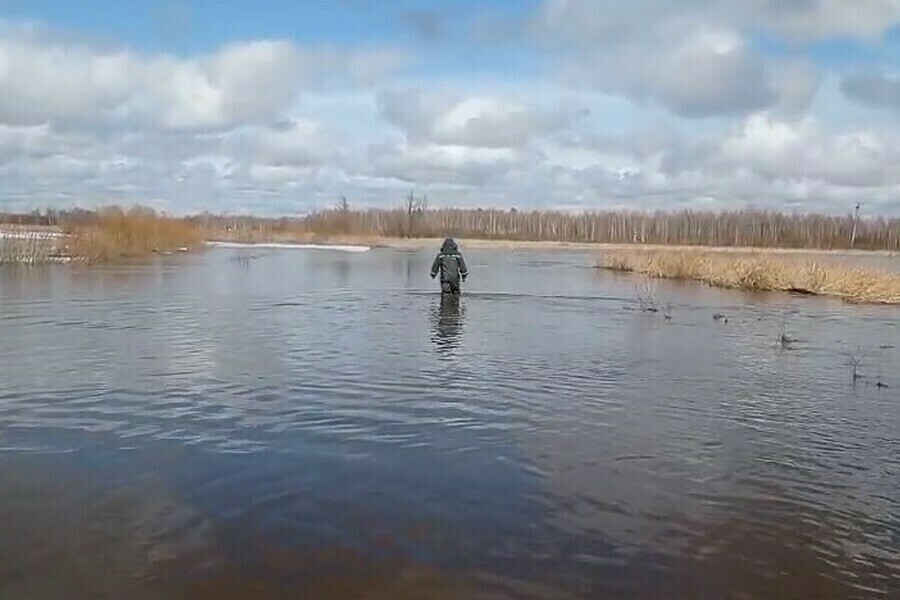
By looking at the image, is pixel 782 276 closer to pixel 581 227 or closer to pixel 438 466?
pixel 438 466

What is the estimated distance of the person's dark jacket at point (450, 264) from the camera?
978 inches

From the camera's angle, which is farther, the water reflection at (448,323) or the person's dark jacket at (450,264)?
the person's dark jacket at (450,264)

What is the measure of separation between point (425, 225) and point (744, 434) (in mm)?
134602

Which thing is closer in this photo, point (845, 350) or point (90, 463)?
point (90, 463)

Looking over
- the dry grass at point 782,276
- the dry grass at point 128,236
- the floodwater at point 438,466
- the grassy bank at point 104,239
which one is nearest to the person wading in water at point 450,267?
the floodwater at point 438,466

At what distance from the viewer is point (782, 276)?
36.2 metres

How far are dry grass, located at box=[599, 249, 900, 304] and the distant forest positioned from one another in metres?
70.7

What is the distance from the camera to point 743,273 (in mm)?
37656

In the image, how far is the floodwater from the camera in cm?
611

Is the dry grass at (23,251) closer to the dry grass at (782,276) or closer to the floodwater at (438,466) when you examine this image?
the floodwater at (438,466)

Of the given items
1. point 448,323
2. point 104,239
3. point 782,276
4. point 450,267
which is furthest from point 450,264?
point 104,239

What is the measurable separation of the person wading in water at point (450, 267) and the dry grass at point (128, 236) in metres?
27.9

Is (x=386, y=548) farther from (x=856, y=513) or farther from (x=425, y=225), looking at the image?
(x=425, y=225)

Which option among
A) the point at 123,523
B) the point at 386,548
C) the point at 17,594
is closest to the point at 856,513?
the point at 386,548
